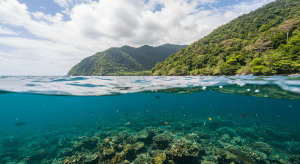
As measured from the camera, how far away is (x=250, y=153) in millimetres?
9766

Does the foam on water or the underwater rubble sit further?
the foam on water

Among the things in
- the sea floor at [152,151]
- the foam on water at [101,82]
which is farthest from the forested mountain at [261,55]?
the sea floor at [152,151]

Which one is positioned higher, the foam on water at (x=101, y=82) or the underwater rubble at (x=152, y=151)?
the foam on water at (x=101, y=82)

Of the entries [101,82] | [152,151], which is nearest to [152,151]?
[152,151]

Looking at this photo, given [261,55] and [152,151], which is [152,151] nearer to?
[152,151]

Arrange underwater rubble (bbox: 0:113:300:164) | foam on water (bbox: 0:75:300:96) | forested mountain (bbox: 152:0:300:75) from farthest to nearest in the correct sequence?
forested mountain (bbox: 152:0:300:75), foam on water (bbox: 0:75:300:96), underwater rubble (bbox: 0:113:300:164)

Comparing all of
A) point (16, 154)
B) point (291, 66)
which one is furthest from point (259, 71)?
point (16, 154)

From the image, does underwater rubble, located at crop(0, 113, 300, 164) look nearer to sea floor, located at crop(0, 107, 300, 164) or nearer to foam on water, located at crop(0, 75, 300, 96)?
sea floor, located at crop(0, 107, 300, 164)

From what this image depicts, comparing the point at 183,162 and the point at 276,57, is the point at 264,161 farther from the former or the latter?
the point at 276,57

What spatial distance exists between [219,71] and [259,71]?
282 inches

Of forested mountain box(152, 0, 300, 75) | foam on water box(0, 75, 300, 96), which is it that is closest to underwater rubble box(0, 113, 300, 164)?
foam on water box(0, 75, 300, 96)

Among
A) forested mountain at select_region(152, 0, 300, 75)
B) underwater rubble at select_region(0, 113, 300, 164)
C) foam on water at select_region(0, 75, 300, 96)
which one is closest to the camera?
underwater rubble at select_region(0, 113, 300, 164)

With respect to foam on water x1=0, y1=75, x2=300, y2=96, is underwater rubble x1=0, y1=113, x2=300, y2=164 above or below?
below

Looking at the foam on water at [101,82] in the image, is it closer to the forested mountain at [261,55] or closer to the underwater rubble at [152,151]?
the forested mountain at [261,55]
